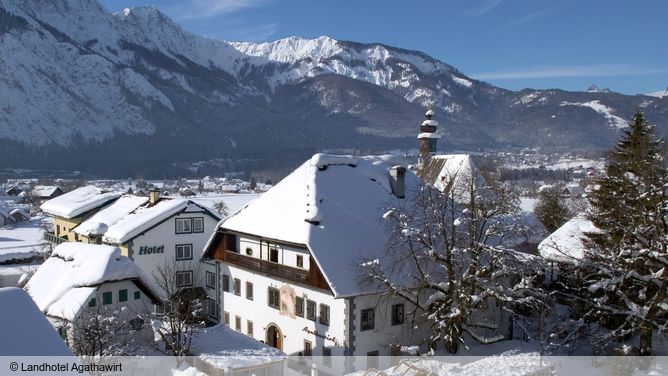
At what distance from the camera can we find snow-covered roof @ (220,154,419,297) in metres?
29.6

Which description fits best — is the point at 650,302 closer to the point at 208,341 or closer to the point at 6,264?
the point at 208,341

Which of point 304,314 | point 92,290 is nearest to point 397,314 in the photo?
point 304,314

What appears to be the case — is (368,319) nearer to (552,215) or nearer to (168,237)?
(168,237)

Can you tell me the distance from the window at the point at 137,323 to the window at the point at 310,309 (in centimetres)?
890

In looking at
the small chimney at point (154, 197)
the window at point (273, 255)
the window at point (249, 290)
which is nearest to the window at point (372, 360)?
the window at point (273, 255)

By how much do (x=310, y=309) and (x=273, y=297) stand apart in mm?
3364

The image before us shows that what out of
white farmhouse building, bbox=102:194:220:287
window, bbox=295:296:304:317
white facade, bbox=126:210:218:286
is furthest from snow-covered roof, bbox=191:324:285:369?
white facade, bbox=126:210:218:286

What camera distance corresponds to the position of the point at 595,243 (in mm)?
29031

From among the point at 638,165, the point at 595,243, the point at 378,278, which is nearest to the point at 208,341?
the point at 378,278

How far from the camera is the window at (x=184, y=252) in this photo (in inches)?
1886

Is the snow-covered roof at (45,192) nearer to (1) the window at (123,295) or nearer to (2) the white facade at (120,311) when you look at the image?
(2) the white facade at (120,311)

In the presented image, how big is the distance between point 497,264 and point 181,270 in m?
27.6

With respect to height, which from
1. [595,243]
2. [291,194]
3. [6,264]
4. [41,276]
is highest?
[291,194]

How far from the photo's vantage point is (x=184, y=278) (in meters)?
46.8
